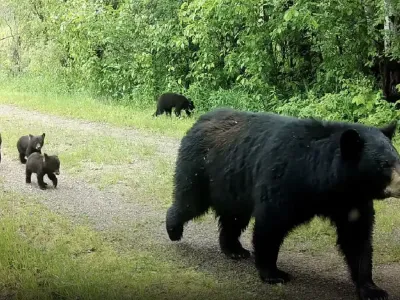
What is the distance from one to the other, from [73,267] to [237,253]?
150 centimetres

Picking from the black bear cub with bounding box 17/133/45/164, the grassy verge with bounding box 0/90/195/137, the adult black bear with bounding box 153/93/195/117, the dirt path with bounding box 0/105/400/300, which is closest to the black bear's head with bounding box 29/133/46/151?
the black bear cub with bounding box 17/133/45/164

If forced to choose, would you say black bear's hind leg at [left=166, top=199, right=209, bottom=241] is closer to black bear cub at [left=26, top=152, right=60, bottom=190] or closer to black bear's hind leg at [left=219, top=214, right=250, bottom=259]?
black bear's hind leg at [left=219, top=214, right=250, bottom=259]

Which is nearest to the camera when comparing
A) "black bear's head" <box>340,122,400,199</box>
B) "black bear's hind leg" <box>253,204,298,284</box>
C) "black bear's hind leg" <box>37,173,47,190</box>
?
"black bear's head" <box>340,122,400,199</box>

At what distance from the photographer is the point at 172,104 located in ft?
36.8

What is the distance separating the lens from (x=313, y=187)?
3.42 meters

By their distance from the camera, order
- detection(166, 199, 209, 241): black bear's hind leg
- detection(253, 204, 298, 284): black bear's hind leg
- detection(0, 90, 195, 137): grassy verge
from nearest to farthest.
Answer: detection(253, 204, 298, 284): black bear's hind leg < detection(166, 199, 209, 241): black bear's hind leg < detection(0, 90, 195, 137): grassy verge

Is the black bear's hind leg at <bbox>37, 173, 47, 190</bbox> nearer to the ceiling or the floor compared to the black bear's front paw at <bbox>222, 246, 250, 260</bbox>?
nearer to the floor

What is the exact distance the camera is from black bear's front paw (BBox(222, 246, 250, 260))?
4.26 metres

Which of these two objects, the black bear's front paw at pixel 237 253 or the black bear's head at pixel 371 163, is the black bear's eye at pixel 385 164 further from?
→ the black bear's front paw at pixel 237 253

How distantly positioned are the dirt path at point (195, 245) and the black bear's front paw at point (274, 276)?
50 millimetres

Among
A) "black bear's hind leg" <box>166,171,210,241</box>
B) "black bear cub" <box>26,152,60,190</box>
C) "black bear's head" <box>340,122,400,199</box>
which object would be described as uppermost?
"black bear's head" <box>340,122,400,199</box>

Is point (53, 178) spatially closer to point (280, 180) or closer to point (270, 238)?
point (270, 238)

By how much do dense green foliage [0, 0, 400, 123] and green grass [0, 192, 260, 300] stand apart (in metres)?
4.91

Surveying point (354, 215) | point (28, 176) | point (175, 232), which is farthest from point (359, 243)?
point (28, 176)
